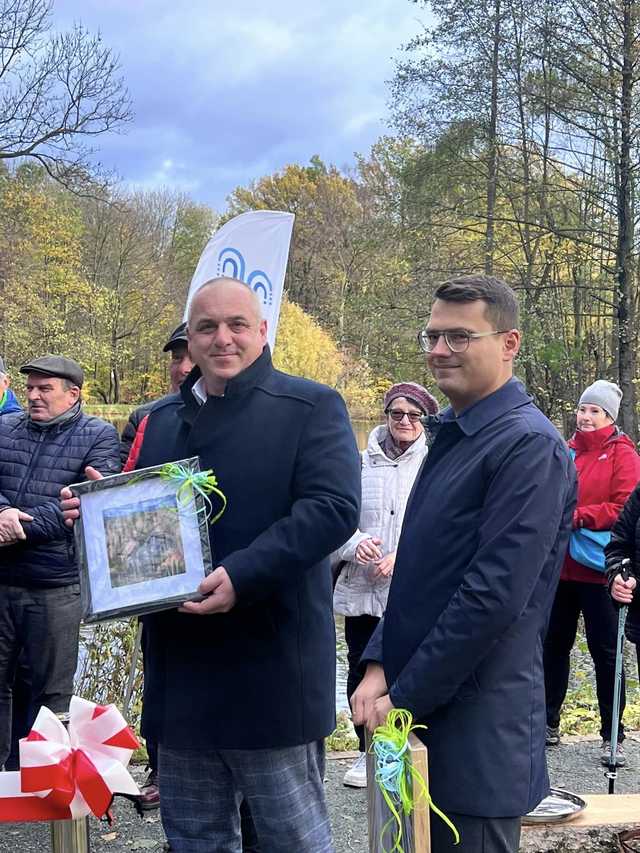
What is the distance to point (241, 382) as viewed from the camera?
8.27 feet

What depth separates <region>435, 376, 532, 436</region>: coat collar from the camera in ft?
7.11

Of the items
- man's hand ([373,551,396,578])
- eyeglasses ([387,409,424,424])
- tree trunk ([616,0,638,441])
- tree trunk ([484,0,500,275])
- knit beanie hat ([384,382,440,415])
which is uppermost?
tree trunk ([484,0,500,275])

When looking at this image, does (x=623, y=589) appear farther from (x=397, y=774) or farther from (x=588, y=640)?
(x=397, y=774)

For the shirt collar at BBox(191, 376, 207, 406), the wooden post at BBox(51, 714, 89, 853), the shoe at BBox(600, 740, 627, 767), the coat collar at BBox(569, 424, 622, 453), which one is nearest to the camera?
the wooden post at BBox(51, 714, 89, 853)

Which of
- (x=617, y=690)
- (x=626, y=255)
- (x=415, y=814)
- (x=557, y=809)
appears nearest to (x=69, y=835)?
(x=415, y=814)

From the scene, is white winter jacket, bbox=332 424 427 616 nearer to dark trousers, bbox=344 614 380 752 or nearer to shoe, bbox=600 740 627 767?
dark trousers, bbox=344 614 380 752

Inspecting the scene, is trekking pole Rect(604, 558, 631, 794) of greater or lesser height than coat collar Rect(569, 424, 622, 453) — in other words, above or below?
below

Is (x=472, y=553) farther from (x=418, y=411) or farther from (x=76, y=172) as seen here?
(x=76, y=172)

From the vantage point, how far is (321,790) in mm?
2543

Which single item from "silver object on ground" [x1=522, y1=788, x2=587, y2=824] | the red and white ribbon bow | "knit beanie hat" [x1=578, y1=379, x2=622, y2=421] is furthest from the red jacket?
the red and white ribbon bow

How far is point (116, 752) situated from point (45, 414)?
211 centimetres

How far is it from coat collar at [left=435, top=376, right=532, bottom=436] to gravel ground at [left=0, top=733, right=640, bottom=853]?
2500mm

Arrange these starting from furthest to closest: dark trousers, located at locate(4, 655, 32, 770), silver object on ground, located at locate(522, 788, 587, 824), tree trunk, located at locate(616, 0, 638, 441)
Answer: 1. tree trunk, located at locate(616, 0, 638, 441)
2. dark trousers, located at locate(4, 655, 32, 770)
3. silver object on ground, located at locate(522, 788, 587, 824)

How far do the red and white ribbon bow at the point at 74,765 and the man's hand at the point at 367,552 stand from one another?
2.09m
